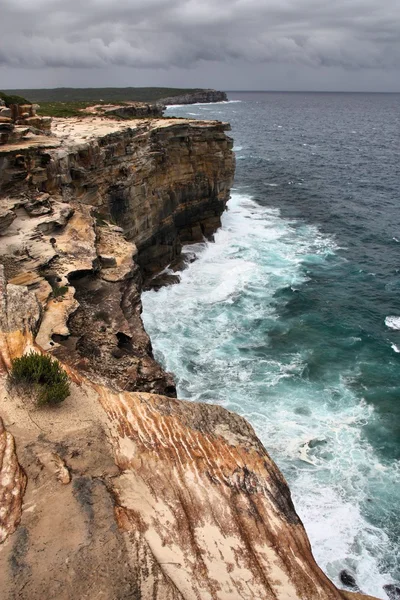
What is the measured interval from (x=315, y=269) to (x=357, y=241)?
32.4 feet

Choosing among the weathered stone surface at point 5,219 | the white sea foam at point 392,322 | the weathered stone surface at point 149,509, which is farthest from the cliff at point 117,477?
the white sea foam at point 392,322

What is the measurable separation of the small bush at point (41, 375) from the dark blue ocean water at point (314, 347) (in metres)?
13.6

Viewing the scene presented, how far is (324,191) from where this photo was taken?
7069 centimetres

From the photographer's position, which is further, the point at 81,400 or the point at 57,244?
the point at 57,244

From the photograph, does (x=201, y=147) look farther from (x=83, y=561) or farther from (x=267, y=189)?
(x=83, y=561)

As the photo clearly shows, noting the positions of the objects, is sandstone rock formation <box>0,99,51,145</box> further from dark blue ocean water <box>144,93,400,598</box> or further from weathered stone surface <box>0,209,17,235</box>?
dark blue ocean water <box>144,93,400,598</box>

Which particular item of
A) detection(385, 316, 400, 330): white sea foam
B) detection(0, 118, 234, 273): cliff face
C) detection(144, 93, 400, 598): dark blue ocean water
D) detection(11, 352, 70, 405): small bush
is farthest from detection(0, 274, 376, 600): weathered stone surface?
detection(385, 316, 400, 330): white sea foam

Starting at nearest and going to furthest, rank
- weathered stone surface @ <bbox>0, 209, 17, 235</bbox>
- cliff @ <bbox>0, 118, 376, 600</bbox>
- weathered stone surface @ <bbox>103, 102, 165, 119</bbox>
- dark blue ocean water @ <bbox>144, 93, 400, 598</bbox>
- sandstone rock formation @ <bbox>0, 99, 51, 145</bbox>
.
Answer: cliff @ <bbox>0, 118, 376, 600</bbox> → dark blue ocean water @ <bbox>144, 93, 400, 598</bbox> → weathered stone surface @ <bbox>0, 209, 17, 235</bbox> → sandstone rock formation @ <bbox>0, 99, 51, 145</bbox> → weathered stone surface @ <bbox>103, 102, 165, 119</bbox>

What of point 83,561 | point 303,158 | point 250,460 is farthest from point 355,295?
point 303,158

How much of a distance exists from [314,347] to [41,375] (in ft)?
77.1

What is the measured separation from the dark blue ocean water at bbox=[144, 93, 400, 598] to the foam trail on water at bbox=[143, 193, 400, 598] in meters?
0.07

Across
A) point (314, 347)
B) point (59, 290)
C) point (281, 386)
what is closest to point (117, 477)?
point (59, 290)

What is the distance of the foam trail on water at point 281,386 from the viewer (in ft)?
64.6

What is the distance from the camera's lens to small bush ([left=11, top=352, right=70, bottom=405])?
37.9ft
